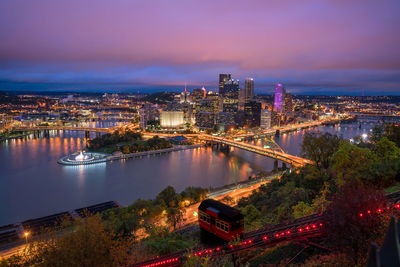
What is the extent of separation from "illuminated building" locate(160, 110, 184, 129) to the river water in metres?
13.7

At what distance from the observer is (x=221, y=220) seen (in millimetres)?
4332

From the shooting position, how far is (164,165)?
14250mm

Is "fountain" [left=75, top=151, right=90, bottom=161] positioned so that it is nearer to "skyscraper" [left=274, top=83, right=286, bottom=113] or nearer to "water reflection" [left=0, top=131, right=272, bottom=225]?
"water reflection" [left=0, top=131, right=272, bottom=225]

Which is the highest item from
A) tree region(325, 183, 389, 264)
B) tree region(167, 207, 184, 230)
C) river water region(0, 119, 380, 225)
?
tree region(325, 183, 389, 264)

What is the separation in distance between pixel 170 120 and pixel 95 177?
64.4 ft

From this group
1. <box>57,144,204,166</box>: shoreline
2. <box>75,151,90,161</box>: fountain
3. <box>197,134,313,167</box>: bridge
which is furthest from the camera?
<box>75,151,90,161</box>: fountain

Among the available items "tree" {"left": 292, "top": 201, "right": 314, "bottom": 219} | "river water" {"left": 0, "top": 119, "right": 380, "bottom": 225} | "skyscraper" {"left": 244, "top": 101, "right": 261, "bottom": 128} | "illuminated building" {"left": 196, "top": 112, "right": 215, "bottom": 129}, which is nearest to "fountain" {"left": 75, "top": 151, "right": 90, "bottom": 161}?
"river water" {"left": 0, "top": 119, "right": 380, "bottom": 225}

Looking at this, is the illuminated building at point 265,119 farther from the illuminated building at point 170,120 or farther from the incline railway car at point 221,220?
the incline railway car at point 221,220

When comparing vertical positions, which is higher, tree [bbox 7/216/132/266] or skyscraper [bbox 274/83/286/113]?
skyscraper [bbox 274/83/286/113]

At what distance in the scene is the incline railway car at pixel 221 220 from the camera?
4148 millimetres

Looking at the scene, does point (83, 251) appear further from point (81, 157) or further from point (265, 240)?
point (81, 157)

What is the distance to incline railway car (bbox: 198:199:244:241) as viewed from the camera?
13.6ft

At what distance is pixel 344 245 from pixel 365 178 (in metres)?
3.21

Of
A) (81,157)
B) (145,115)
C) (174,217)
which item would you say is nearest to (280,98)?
(145,115)
